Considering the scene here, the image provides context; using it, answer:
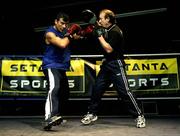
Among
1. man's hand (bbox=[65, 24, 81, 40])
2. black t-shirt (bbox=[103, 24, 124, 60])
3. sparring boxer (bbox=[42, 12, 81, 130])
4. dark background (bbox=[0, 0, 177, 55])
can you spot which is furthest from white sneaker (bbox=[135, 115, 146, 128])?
dark background (bbox=[0, 0, 177, 55])

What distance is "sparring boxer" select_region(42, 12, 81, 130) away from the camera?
16.4ft

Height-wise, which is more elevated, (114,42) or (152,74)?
(114,42)

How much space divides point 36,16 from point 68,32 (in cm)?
549

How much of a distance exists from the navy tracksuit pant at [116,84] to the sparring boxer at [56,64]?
1.61 feet

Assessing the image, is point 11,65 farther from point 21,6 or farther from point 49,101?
point 21,6

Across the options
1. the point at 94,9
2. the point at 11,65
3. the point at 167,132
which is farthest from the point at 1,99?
the point at 94,9

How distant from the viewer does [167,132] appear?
468cm

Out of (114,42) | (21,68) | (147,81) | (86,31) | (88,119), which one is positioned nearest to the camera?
(86,31)

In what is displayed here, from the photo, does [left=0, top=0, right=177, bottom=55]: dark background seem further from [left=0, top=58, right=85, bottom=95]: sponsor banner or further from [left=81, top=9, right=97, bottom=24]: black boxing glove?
[left=81, top=9, right=97, bottom=24]: black boxing glove

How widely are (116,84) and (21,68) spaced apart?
243cm

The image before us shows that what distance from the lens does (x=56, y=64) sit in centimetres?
521

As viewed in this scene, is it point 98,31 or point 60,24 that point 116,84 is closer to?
point 98,31

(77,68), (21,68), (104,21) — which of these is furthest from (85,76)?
(104,21)

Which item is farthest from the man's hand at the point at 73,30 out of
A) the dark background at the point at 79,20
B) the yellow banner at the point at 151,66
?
the dark background at the point at 79,20
